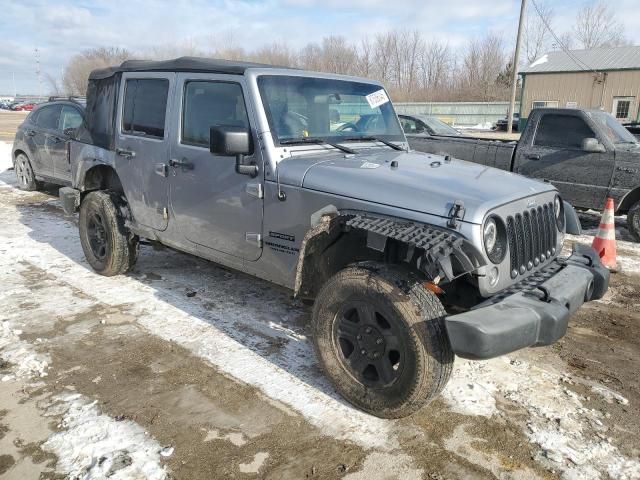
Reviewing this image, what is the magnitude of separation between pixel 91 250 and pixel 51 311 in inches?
43.4

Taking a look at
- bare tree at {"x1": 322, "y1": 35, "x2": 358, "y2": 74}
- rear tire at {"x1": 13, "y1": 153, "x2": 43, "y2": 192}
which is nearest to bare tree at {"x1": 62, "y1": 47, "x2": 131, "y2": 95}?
bare tree at {"x1": 322, "y1": 35, "x2": 358, "y2": 74}

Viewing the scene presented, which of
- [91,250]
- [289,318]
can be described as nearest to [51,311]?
[91,250]

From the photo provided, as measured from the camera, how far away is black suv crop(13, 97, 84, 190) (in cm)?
911

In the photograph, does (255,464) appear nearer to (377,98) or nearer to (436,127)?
(377,98)

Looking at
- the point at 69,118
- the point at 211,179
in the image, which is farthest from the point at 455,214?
the point at 69,118

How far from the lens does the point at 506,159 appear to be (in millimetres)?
8078

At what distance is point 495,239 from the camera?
298 cm

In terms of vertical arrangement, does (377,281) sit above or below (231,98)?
below

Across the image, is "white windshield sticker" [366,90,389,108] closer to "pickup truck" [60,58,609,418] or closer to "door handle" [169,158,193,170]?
"pickup truck" [60,58,609,418]

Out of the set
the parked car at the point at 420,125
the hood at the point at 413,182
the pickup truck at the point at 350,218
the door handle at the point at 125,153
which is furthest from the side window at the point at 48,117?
the hood at the point at 413,182

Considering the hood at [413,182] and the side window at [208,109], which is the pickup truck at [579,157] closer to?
the hood at [413,182]

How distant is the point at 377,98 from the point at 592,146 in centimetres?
431

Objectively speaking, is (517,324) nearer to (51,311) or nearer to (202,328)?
(202,328)

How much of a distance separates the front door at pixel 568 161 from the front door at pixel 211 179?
17.7ft
